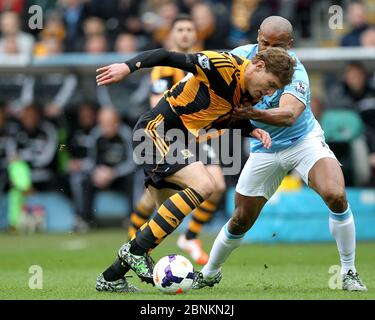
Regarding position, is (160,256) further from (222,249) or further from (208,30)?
(208,30)

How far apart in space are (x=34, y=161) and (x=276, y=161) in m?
8.89

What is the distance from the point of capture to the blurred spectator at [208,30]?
1609cm

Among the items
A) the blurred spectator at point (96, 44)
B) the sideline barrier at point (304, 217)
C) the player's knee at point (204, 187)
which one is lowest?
the sideline barrier at point (304, 217)

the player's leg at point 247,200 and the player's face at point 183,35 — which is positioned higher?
the player's face at point 183,35

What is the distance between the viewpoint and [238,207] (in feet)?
28.2

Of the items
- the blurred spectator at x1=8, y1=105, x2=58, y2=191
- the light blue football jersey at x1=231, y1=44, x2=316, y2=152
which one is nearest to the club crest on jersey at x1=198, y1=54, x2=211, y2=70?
the light blue football jersey at x1=231, y1=44, x2=316, y2=152

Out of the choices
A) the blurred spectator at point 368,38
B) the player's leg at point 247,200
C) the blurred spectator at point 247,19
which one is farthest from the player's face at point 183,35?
the blurred spectator at point 368,38

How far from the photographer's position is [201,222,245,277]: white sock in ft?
28.4

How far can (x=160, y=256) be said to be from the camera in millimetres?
11758

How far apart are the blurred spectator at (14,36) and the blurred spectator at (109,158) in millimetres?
1605

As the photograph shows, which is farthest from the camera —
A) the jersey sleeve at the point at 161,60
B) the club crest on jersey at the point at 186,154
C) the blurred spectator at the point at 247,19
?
the blurred spectator at the point at 247,19

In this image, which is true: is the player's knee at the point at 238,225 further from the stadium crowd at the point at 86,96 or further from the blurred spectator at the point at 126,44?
the blurred spectator at the point at 126,44
